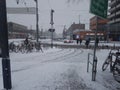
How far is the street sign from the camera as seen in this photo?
19.7 feet

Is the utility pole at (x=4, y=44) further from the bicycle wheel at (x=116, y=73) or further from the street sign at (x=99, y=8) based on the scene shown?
the bicycle wheel at (x=116, y=73)

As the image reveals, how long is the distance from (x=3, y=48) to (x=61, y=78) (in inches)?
109

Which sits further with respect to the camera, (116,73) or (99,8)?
(116,73)

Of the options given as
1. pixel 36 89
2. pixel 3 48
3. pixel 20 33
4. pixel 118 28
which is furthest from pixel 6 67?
pixel 20 33

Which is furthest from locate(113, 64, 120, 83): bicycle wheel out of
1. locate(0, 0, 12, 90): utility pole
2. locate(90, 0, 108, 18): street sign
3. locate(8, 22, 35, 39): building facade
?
locate(8, 22, 35, 39): building facade

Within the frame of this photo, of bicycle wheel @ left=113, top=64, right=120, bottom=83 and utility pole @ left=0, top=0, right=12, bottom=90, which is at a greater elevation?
utility pole @ left=0, top=0, right=12, bottom=90

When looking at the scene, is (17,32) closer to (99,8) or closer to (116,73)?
(116,73)

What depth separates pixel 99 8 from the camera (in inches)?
243

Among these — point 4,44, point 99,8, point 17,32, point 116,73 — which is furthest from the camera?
point 17,32

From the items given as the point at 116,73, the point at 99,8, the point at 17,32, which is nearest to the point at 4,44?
the point at 99,8

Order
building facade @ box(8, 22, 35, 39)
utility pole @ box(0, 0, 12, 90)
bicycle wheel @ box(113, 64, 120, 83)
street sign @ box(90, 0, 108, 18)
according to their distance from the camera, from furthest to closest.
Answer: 1. building facade @ box(8, 22, 35, 39)
2. bicycle wheel @ box(113, 64, 120, 83)
3. street sign @ box(90, 0, 108, 18)
4. utility pole @ box(0, 0, 12, 90)

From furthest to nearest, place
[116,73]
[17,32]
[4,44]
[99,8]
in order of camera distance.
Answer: [17,32] < [116,73] < [99,8] < [4,44]

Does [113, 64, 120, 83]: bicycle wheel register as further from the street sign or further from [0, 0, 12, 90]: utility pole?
[0, 0, 12, 90]: utility pole

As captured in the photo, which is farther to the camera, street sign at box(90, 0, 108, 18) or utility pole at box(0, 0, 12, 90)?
street sign at box(90, 0, 108, 18)
